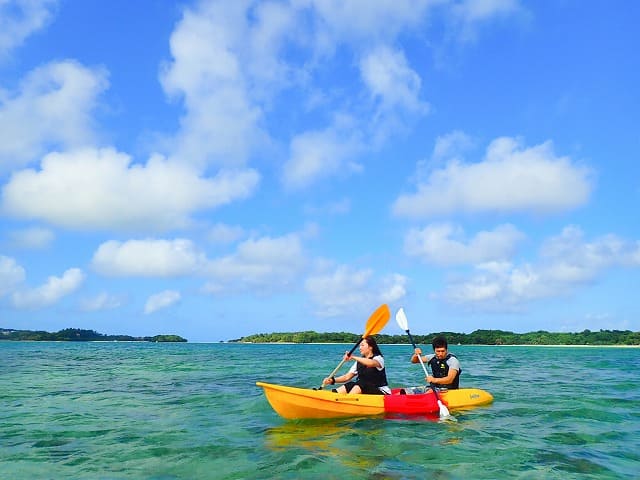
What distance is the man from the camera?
36.7 ft

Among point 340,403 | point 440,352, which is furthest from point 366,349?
point 440,352

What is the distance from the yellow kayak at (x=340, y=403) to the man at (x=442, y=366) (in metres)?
0.43

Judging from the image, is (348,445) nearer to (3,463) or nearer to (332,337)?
(3,463)

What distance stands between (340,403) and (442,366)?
2.97m

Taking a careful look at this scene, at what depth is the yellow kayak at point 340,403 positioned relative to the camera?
31.3 ft

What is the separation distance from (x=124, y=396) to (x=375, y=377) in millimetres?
7999

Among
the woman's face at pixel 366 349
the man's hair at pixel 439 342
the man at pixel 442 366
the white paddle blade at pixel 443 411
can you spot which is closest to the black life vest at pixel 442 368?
the man at pixel 442 366

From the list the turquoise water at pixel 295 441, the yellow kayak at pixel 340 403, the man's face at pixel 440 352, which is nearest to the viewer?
the turquoise water at pixel 295 441

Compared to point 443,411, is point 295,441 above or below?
below

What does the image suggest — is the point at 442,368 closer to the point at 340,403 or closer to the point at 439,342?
the point at 439,342

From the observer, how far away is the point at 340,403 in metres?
9.84

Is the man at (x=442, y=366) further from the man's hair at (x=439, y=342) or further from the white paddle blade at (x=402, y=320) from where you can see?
the white paddle blade at (x=402, y=320)

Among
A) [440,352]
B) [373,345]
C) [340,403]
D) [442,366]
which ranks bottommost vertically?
[340,403]

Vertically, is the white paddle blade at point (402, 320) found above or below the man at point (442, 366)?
above
